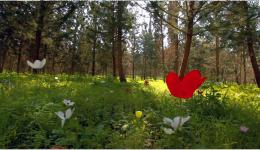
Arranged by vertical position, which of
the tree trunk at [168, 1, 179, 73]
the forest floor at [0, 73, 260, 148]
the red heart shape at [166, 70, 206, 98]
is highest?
the tree trunk at [168, 1, 179, 73]

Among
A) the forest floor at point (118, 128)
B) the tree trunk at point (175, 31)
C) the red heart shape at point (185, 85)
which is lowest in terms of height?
the forest floor at point (118, 128)

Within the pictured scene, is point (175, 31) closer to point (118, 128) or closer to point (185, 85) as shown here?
point (118, 128)

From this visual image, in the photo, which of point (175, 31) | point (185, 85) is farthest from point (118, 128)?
point (175, 31)

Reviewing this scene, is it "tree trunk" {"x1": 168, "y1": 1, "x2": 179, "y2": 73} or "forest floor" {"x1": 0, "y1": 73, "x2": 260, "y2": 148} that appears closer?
"forest floor" {"x1": 0, "y1": 73, "x2": 260, "y2": 148}

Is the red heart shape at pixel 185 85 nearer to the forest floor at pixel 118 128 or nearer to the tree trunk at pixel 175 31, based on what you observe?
the forest floor at pixel 118 128

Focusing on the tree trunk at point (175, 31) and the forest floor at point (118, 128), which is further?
the tree trunk at point (175, 31)

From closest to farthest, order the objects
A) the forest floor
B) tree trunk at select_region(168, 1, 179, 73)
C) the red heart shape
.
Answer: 1. the red heart shape
2. the forest floor
3. tree trunk at select_region(168, 1, 179, 73)

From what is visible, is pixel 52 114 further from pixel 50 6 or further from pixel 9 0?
pixel 50 6

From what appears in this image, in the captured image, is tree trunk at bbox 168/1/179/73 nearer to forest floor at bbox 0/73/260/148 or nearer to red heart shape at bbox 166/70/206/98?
forest floor at bbox 0/73/260/148

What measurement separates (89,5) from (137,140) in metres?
13.3

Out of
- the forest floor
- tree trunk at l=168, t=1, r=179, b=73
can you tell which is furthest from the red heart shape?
tree trunk at l=168, t=1, r=179, b=73

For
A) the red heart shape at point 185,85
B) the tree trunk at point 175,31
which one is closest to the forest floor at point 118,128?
the red heart shape at point 185,85

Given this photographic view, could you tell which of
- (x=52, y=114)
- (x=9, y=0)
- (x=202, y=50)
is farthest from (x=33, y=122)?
(x=202, y=50)

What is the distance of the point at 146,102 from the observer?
5133 millimetres
